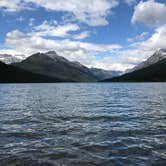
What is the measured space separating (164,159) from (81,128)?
1043 centimetres

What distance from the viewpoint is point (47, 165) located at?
1473 centimetres

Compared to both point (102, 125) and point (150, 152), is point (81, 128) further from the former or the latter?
point (150, 152)

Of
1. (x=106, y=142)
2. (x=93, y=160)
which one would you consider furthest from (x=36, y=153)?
(x=106, y=142)

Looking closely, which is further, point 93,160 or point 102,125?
point 102,125

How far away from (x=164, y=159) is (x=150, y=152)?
1549mm

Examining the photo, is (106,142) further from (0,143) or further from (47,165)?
(0,143)

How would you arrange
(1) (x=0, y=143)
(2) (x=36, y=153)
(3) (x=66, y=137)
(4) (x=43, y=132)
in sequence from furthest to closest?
(4) (x=43, y=132)
(3) (x=66, y=137)
(1) (x=0, y=143)
(2) (x=36, y=153)

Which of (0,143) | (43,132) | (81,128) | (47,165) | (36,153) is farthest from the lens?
(81,128)

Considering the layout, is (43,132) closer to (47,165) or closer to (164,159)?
Result: (47,165)

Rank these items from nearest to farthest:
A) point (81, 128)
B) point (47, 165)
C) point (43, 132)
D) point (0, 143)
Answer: point (47, 165)
point (0, 143)
point (43, 132)
point (81, 128)

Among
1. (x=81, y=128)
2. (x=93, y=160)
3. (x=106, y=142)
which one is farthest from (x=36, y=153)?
(x=81, y=128)

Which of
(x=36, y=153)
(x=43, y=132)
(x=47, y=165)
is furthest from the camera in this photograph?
(x=43, y=132)

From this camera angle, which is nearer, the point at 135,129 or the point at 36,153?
the point at 36,153

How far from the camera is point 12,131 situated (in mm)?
23453
